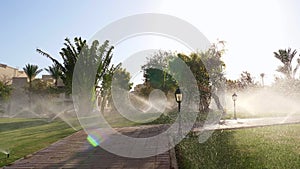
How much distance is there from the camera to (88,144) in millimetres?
10062

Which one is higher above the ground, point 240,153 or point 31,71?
point 31,71

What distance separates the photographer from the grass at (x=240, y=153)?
625 centimetres

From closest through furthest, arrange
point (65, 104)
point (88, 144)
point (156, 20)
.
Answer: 1. point (88, 144)
2. point (156, 20)
3. point (65, 104)

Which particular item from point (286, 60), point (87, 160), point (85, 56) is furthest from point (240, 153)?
point (286, 60)

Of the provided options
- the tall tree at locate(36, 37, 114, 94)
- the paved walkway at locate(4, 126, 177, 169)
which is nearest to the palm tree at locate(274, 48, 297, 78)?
the tall tree at locate(36, 37, 114, 94)

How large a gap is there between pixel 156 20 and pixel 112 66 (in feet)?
35.3

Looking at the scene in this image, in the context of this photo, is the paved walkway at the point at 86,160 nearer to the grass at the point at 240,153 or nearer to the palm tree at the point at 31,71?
the grass at the point at 240,153

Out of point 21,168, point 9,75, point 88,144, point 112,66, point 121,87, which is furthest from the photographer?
point 9,75

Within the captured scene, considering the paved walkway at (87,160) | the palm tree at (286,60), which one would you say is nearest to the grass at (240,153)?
the paved walkway at (87,160)

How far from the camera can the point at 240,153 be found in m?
7.49

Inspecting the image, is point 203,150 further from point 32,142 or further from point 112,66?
point 112,66

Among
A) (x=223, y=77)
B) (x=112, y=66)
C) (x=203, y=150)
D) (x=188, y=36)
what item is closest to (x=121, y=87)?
(x=112, y=66)

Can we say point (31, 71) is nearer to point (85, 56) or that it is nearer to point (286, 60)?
point (85, 56)

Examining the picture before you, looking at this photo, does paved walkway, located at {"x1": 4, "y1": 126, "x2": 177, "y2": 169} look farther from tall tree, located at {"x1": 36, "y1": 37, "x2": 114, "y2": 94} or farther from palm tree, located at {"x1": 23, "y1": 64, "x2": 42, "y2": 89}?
palm tree, located at {"x1": 23, "y1": 64, "x2": 42, "y2": 89}
